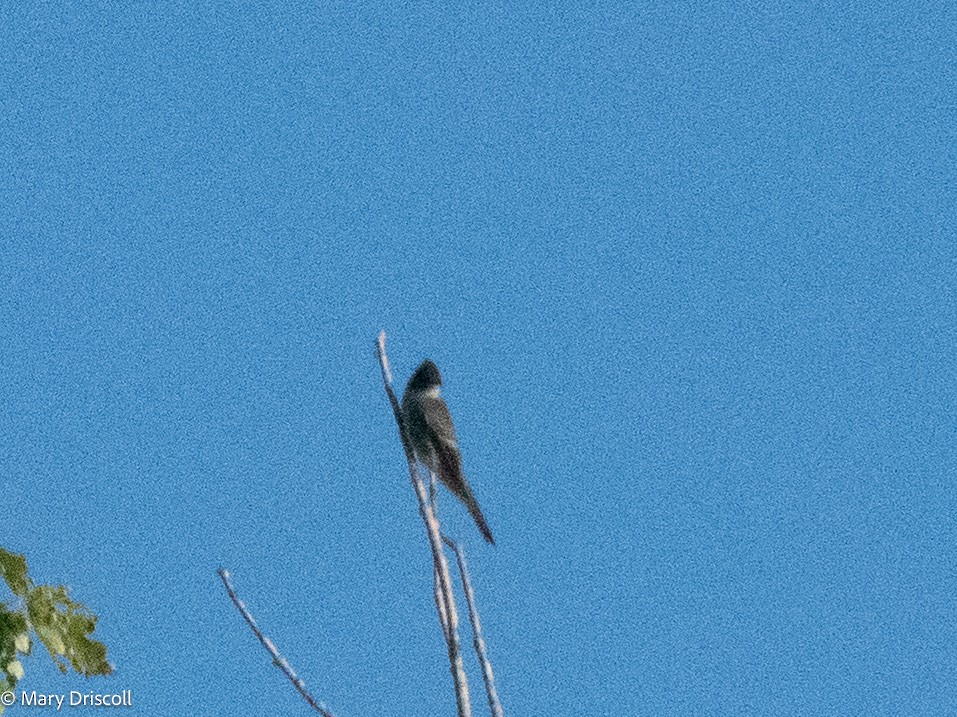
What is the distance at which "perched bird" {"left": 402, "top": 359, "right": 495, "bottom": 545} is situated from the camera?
799cm

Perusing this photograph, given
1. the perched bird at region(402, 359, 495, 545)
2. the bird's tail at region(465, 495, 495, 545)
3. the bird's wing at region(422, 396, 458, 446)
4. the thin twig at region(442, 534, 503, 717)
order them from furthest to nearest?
the bird's wing at region(422, 396, 458, 446) < the perched bird at region(402, 359, 495, 545) < the bird's tail at region(465, 495, 495, 545) < the thin twig at region(442, 534, 503, 717)

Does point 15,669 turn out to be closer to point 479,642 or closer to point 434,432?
point 479,642

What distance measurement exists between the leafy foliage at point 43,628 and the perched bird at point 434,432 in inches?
124

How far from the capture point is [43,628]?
4387mm

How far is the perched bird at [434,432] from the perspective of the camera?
7.99 metres

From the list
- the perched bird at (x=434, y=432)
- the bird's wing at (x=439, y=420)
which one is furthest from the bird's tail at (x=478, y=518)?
the bird's wing at (x=439, y=420)

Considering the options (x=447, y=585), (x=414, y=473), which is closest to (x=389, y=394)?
(x=414, y=473)

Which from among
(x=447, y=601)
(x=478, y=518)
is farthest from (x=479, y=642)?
(x=478, y=518)

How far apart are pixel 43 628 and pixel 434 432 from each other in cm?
414

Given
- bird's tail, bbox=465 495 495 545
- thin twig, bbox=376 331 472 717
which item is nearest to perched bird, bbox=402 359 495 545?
bird's tail, bbox=465 495 495 545

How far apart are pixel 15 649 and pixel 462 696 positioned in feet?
4.57

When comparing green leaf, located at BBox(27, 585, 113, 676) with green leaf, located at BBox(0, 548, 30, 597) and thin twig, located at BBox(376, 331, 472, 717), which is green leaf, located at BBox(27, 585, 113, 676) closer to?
green leaf, located at BBox(0, 548, 30, 597)

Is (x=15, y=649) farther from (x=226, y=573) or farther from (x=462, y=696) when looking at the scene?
(x=462, y=696)

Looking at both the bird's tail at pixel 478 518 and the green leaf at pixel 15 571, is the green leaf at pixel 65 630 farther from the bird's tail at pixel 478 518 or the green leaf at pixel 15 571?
the bird's tail at pixel 478 518
